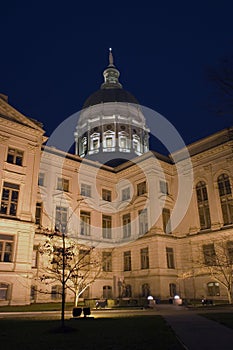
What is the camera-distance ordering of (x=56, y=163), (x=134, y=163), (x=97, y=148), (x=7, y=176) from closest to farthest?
(x=7, y=176), (x=56, y=163), (x=134, y=163), (x=97, y=148)

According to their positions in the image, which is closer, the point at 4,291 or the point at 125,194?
the point at 4,291

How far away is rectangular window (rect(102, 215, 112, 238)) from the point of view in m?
48.3

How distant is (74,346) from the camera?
31.8ft

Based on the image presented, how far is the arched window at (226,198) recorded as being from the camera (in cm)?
4053

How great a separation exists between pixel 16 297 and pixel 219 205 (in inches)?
1074

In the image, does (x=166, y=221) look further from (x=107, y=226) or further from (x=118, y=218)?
(x=107, y=226)

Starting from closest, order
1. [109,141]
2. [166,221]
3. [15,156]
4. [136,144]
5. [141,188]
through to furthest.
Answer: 1. [15,156]
2. [166,221]
3. [141,188]
4. [109,141]
5. [136,144]

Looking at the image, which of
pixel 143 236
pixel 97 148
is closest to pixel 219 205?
pixel 143 236

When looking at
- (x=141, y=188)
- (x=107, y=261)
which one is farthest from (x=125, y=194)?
(x=107, y=261)

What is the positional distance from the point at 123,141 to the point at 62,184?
32739 millimetres

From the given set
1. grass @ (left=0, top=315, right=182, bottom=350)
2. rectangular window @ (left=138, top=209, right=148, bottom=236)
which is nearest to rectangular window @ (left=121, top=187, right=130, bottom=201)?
rectangular window @ (left=138, top=209, right=148, bottom=236)

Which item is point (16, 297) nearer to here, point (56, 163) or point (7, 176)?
point (7, 176)

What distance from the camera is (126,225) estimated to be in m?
48.4

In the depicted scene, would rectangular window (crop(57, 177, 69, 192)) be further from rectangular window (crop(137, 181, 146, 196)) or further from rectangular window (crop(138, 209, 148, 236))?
rectangular window (crop(138, 209, 148, 236))
